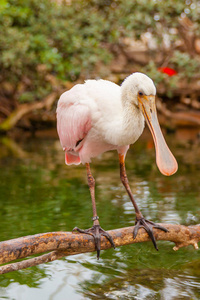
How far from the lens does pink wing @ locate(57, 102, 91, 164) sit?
381 cm

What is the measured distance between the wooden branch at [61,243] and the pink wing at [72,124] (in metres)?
0.90

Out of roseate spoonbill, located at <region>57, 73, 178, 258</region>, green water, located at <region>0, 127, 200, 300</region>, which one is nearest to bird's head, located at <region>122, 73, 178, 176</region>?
Answer: roseate spoonbill, located at <region>57, 73, 178, 258</region>

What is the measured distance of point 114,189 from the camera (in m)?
7.18

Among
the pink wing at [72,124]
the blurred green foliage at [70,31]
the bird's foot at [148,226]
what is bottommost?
the bird's foot at [148,226]

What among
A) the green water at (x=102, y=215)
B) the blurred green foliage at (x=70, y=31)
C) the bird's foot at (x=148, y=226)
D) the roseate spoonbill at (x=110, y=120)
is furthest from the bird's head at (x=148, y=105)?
the blurred green foliage at (x=70, y=31)

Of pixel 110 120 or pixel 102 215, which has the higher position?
pixel 110 120

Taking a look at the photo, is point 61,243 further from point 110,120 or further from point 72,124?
point 72,124

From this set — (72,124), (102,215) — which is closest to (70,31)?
(102,215)

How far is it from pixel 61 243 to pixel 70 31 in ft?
38.8

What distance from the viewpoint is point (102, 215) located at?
572 cm

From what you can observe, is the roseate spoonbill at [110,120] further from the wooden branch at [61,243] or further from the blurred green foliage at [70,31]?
the blurred green foliage at [70,31]

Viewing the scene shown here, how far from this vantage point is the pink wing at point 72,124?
12.5 ft

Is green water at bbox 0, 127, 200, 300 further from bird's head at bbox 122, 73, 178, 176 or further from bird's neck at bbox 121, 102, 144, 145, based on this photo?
bird's neck at bbox 121, 102, 144, 145

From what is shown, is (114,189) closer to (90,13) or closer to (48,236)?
(48,236)
